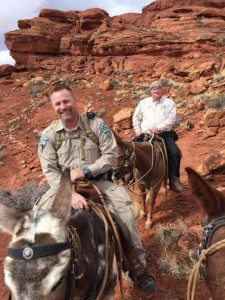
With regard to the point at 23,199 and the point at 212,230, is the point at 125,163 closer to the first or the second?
the point at 23,199

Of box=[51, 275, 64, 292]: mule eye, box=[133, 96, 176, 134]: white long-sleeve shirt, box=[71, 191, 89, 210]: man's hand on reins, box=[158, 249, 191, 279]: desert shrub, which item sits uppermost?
box=[51, 275, 64, 292]: mule eye

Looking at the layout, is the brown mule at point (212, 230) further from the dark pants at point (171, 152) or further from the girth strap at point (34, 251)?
the dark pants at point (171, 152)

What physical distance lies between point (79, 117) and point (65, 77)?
27.1m

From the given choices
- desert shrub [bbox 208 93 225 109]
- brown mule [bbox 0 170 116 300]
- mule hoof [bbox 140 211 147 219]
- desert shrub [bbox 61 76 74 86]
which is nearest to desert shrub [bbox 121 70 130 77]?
desert shrub [bbox 61 76 74 86]

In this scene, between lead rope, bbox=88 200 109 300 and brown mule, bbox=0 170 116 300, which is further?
lead rope, bbox=88 200 109 300

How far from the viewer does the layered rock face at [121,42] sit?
1152 inches

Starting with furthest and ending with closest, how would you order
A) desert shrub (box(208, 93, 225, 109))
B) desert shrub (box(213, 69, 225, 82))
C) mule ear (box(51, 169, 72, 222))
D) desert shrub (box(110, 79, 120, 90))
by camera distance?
desert shrub (box(110, 79, 120, 90)), desert shrub (box(213, 69, 225, 82)), desert shrub (box(208, 93, 225, 109)), mule ear (box(51, 169, 72, 222))

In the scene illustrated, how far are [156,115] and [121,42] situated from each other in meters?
26.0

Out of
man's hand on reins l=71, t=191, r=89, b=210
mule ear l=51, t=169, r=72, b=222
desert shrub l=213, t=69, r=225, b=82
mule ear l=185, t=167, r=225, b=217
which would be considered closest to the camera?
mule ear l=185, t=167, r=225, b=217

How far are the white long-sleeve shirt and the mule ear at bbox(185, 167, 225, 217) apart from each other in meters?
5.22

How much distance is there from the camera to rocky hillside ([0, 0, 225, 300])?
472 inches

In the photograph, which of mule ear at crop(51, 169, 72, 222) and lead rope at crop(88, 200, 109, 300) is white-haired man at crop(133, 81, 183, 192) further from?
mule ear at crop(51, 169, 72, 222)

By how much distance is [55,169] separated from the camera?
3.86 meters

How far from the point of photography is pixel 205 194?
6.93ft
